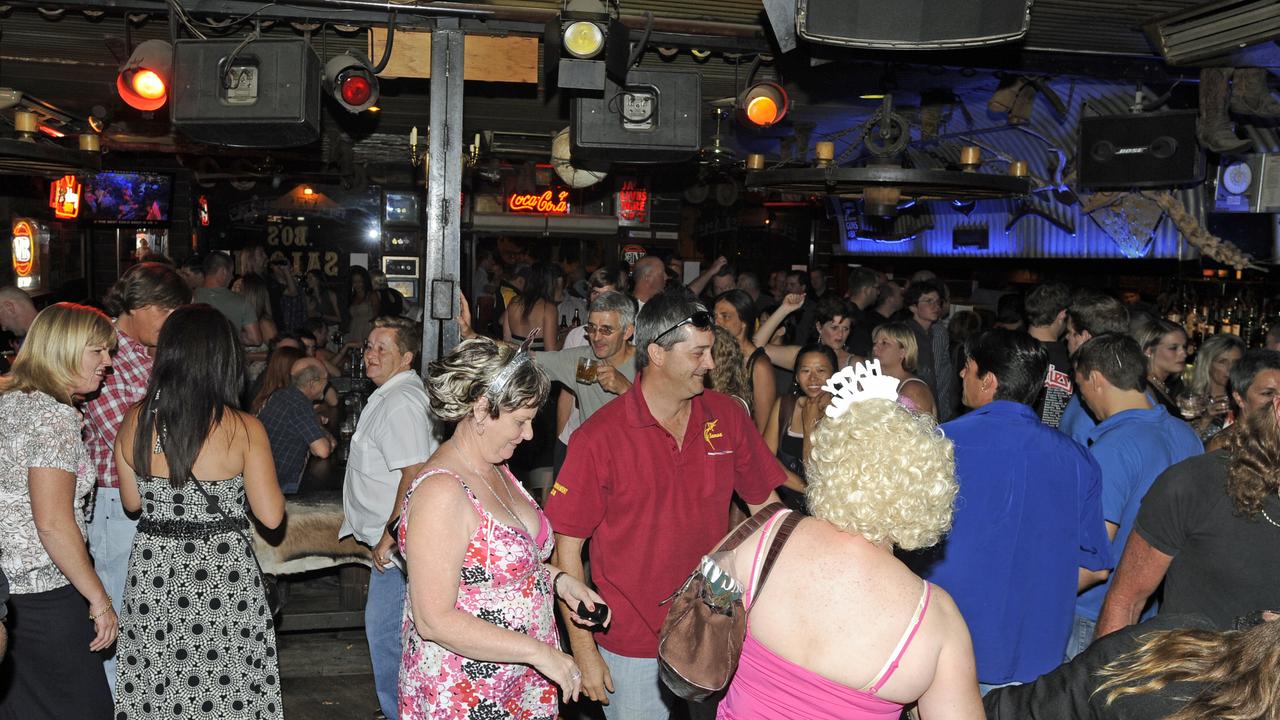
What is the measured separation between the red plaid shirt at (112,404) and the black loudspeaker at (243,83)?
1.42m

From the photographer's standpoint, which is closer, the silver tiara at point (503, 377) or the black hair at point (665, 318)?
the silver tiara at point (503, 377)

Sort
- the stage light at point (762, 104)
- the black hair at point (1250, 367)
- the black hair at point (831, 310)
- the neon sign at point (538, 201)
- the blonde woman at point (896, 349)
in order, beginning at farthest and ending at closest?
the neon sign at point (538, 201) → the black hair at point (831, 310) → the stage light at point (762, 104) → the blonde woman at point (896, 349) → the black hair at point (1250, 367)

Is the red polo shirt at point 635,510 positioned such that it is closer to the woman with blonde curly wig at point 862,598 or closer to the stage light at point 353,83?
the woman with blonde curly wig at point 862,598

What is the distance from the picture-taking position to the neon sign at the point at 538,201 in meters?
12.5

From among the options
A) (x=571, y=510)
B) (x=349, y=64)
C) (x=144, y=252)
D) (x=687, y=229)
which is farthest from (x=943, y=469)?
(x=687, y=229)

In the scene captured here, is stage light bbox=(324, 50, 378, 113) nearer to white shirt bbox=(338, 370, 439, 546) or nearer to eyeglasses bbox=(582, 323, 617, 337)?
eyeglasses bbox=(582, 323, 617, 337)

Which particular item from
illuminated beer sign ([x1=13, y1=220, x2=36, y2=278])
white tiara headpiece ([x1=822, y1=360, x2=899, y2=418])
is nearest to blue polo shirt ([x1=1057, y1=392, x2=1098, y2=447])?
white tiara headpiece ([x1=822, y1=360, x2=899, y2=418])

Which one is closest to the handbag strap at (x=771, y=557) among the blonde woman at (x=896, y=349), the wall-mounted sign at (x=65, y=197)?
the blonde woman at (x=896, y=349)

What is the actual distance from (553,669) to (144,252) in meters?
11.3

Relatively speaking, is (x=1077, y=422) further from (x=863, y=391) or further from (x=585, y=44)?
(x=585, y=44)

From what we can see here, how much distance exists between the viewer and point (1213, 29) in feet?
14.9

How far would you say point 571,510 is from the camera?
2.73 metres

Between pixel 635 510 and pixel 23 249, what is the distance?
29.9 feet

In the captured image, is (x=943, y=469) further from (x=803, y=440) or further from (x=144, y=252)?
(x=144, y=252)
